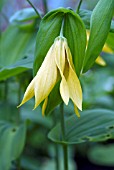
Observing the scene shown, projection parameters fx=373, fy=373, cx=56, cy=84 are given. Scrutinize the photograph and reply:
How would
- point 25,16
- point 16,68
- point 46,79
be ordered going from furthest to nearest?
1. point 25,16
2. point 16,68
3. point 46,79

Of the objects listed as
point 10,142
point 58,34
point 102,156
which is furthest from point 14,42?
point 102,156

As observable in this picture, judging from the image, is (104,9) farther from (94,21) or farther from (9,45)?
(9,45)

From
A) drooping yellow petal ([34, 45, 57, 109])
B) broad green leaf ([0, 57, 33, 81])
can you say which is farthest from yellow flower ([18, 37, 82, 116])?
broad green leaf ([0, 57, 33, 81])

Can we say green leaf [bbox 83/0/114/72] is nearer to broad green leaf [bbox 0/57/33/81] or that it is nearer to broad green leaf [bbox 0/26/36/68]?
broad green leaf [bbox 0/57/33/81]

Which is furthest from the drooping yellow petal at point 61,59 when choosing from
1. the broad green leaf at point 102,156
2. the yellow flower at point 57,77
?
the broad green leaf at point 102,156

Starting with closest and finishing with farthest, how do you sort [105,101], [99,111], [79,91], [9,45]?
[79,91] < [99,111] < [9,45] < [105,101]

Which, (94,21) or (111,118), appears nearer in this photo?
(94,21)

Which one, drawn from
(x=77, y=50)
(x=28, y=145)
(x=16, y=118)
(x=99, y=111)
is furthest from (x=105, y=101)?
(x=77, y=50)

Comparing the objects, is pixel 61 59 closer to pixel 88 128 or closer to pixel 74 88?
pixel 74 88
